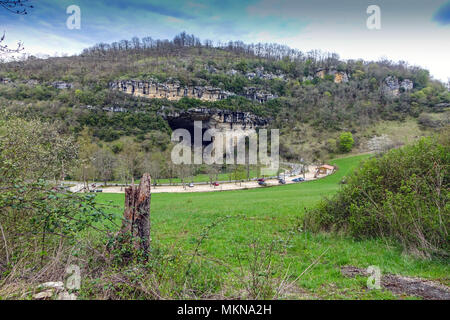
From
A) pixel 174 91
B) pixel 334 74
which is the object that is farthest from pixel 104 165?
pixel 334 74

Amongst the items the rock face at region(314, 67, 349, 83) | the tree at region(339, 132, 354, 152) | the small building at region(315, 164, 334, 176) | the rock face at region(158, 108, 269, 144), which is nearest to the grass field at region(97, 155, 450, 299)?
the small building at region(315, 164, 334, 176)

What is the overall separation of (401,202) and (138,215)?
268 inches

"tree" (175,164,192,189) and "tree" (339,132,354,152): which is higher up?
"tree" (339,132,354,152)

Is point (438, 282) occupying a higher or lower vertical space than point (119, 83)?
lower

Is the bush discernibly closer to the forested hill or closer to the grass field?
the grass field

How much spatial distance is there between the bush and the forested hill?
6946cm


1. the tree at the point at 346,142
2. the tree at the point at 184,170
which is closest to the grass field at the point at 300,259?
the tree at the point at 184,170

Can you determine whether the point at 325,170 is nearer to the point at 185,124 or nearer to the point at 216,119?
the point at 216,119

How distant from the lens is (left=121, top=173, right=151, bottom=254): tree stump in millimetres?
4016

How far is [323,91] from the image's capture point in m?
116

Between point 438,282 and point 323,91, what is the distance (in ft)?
416

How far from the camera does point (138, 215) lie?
4055 millimetres
